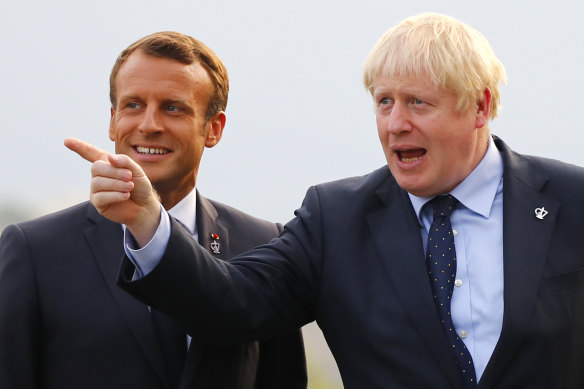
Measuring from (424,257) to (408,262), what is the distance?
60mm

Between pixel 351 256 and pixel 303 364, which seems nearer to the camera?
pixel 351 256

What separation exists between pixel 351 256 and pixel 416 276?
0.85 feet

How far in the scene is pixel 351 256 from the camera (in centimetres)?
359

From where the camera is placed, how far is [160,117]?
11.8 feet

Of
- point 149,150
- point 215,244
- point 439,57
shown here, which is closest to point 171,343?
Answer: point 215,244

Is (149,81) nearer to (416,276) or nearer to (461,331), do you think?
(416,276)

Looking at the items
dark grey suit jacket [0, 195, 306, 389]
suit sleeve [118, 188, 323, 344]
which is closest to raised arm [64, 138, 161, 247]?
suit sleeve [118, 188, 323, 344]

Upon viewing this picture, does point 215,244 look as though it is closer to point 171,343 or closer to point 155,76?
point 171,343

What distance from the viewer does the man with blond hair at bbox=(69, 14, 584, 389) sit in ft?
10.9

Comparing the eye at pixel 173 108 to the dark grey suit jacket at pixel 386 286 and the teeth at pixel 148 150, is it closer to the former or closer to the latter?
the teeth at pixel 148 150

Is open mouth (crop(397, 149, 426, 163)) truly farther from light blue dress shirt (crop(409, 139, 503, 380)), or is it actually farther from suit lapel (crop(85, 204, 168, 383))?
suit lapel (crop(85, 204, 168, 383))

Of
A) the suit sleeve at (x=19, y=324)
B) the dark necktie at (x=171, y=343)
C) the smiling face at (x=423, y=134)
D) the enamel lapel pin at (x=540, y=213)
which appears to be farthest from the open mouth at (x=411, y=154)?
the suit sleeve at (x=19, y=324)

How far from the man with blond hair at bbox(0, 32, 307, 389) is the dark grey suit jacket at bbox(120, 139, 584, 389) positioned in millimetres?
160

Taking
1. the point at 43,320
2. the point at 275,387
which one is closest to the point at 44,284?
the point at 43,320
